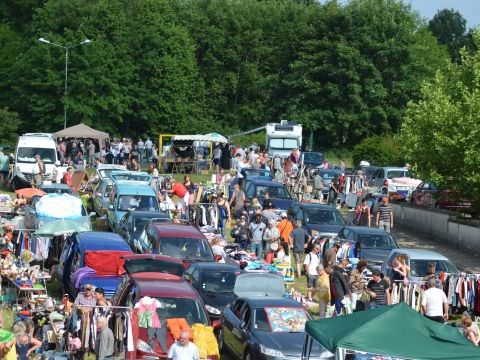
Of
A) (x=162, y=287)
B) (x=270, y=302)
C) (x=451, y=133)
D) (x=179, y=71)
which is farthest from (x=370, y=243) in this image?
A: (x=179, y=71)

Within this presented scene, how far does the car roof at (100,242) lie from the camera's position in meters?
23.8

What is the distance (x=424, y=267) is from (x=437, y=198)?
14580 millimetres

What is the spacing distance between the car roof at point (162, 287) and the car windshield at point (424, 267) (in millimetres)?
7113

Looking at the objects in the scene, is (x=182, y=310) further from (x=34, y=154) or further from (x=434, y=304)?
(x=34, y=154)

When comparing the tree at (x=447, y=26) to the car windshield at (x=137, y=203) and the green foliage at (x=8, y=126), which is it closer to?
the green foliage at (x=8, y=126)

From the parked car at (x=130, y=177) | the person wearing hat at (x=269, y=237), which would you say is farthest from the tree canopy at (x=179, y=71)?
the person wearing hat at (x=269, y=237)

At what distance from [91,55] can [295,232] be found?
45.4 metres

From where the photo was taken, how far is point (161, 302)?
18.5m

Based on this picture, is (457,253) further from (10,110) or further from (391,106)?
(10,110)

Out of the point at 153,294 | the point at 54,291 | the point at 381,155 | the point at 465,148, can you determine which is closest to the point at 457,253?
the point at 465,148

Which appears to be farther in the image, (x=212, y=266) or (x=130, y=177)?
(x=130, y=177)

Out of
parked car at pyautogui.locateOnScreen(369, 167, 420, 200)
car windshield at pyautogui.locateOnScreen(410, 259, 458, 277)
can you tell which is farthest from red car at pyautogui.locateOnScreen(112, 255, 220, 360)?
parked car at pyautogui.locateOnScreen(369, 167, 420, 200)

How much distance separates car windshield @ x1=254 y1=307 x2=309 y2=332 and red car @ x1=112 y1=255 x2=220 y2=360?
957mm

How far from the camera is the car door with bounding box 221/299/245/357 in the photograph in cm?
1939
